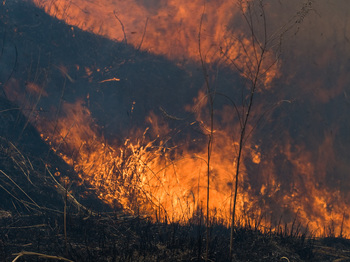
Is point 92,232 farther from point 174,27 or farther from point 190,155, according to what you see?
point 174,27

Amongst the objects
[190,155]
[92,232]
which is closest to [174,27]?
[190,155]

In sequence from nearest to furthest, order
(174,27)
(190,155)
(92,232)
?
(92,232)
(190,155)
(174,27)

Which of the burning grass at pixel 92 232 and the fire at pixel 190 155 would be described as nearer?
the burning grass at pixel 92 232

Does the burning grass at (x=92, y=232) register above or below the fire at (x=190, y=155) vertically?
below

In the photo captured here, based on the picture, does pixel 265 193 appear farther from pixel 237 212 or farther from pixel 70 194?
pixel 70 194

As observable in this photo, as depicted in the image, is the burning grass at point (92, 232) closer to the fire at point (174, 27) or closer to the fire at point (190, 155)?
the fire at point (190, 155)

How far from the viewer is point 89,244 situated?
270cm

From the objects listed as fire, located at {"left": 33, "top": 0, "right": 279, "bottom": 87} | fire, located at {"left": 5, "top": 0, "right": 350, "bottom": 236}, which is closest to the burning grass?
fire, located at {"left": 5, "top": 0, "right": 350, "bottom": 236}

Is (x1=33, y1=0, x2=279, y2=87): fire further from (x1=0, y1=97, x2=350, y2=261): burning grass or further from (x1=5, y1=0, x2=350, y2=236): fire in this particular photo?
(x1=0, y1=97, x2=350, y2=261): burning grass

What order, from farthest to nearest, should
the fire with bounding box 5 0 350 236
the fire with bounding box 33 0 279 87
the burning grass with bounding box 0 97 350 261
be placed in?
1. the fire with bounding box 33 0 279 87
2. the fire with bounding box 5 0 350 236
3. the burning grass with bounding box 0 97 350 261

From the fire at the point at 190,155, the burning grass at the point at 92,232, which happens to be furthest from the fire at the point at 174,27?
the burning grass at the point at 92,232

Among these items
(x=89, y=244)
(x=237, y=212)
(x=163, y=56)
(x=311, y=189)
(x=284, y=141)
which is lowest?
(x=89, y=244)

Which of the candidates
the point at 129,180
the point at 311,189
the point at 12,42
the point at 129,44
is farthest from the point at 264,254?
the point at 12,42

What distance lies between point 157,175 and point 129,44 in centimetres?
148
